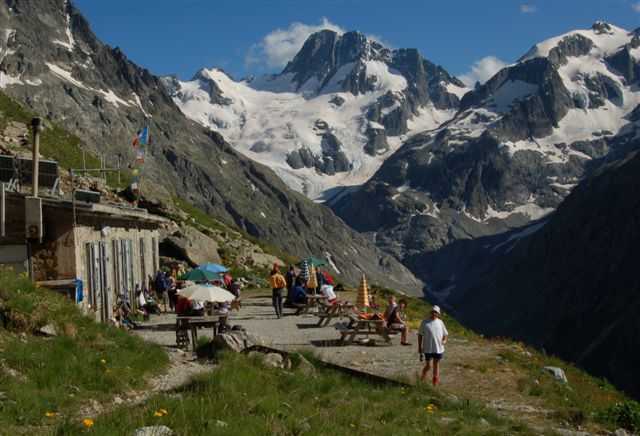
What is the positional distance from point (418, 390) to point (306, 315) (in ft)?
49.4

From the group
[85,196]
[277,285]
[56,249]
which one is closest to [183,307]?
[56,249]

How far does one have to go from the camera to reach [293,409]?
10.7 meters

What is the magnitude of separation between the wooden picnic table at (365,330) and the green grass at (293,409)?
5.90 metres

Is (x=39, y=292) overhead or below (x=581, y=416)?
overhead

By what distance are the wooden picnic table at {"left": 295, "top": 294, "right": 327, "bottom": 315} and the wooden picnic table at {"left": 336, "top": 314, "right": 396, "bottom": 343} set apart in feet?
23.0

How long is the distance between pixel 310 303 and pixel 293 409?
1896 cm

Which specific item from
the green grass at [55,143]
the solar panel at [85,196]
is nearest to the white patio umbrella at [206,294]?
the solar panel at [85,196]

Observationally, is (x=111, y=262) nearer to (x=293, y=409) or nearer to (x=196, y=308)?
(x=196, y=308)

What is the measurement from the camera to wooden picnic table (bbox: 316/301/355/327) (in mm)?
25511

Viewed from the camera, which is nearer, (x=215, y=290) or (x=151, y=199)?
(x=215, y=290)

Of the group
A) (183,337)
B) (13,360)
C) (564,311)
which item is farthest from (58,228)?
(564,311)

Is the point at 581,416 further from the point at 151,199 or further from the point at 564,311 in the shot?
the point at 564,311

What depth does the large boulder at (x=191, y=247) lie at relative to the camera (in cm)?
3928

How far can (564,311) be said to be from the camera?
196 metres
